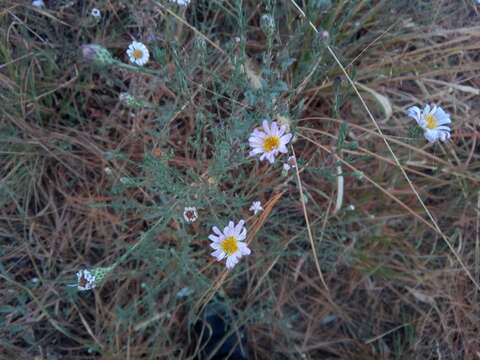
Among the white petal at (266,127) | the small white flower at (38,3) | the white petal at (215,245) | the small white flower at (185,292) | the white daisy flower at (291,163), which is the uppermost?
the white petal at (266,127)

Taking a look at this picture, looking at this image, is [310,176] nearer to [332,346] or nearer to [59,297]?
[332,346]

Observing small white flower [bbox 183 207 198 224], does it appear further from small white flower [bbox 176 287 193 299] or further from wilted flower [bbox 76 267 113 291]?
small white flower [bbox 176 287 193 299]

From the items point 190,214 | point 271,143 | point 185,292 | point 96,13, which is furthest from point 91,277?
point 96,13

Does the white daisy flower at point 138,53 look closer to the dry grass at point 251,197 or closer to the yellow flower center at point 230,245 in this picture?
the dry grass at point 251,197

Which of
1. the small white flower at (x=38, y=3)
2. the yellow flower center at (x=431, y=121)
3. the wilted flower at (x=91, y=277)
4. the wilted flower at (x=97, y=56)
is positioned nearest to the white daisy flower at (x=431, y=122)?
the yellow flower center at (x=431, y=121)

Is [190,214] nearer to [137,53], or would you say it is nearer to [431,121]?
[137,53]

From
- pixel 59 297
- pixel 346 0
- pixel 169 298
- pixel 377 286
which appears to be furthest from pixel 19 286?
pixel 346 0
